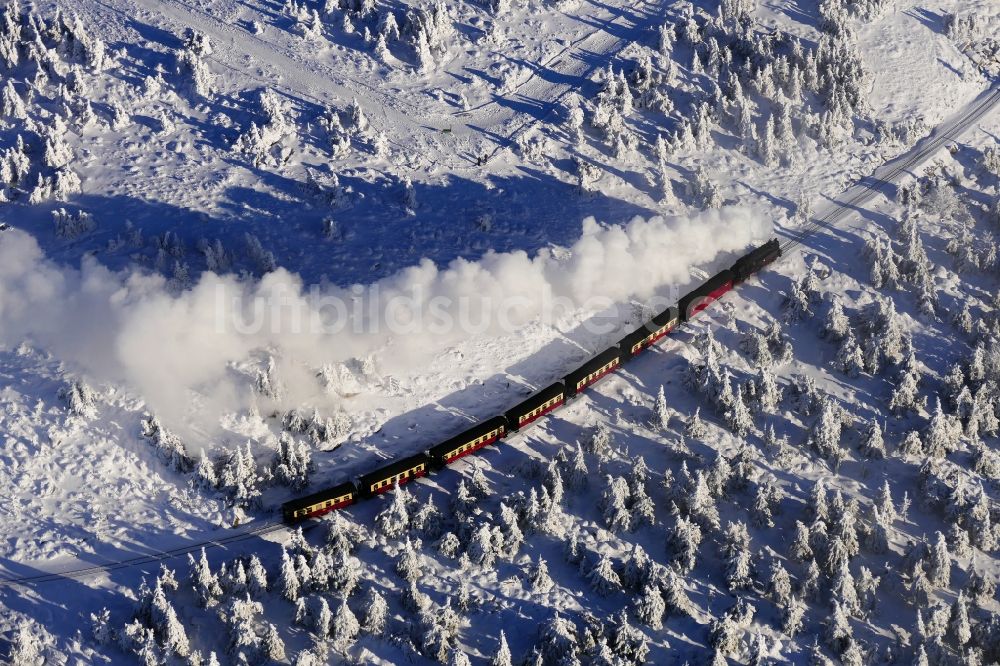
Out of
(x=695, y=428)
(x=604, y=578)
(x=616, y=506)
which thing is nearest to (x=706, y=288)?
(x=695, y=428)

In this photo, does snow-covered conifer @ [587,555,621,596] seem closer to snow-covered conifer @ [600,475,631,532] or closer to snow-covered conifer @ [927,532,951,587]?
snow-covered conifer @ [600,475,631,532]

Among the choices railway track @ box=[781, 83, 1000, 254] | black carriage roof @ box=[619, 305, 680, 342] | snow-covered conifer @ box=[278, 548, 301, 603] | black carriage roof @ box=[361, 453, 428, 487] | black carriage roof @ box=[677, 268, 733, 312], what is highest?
railway track @ box=[781, 83, 1000, 254]

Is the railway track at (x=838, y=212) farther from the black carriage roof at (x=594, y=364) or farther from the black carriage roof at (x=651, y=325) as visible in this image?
the black carriage roof at (x=594, y=364)

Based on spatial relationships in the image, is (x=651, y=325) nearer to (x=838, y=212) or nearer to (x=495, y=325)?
(x=495, y=325)

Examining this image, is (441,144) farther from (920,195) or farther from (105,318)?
(920,195)

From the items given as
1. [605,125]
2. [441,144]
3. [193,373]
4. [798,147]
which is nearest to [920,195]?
[798,147]

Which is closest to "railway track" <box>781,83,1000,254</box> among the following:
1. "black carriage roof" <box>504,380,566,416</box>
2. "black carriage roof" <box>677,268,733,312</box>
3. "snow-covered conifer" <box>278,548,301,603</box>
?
"black carriage roof" <box>677,268,733,312</box>

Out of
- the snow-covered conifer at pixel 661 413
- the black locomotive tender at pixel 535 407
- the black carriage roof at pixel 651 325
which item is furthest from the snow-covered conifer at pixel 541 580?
the black carriage roof at pixel 651 325
